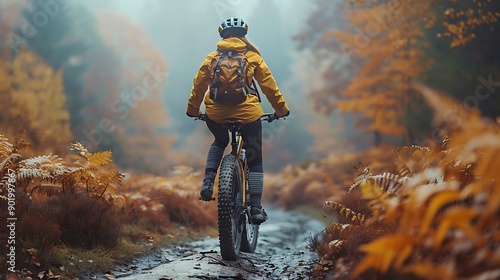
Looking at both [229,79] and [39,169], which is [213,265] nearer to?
[229,79]

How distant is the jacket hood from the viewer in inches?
225

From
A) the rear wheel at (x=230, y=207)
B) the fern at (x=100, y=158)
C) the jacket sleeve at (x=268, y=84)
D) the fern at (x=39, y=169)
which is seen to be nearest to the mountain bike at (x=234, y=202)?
the rear wheel at (x=230, y=207)

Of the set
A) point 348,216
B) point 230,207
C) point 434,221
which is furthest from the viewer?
point 348,216

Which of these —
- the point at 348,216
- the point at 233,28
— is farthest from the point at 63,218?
the point at 348,216

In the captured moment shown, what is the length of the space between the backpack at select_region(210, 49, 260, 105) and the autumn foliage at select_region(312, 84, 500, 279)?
5.30ft

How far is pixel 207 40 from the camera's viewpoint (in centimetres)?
5538

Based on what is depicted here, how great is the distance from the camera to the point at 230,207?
17.5ft

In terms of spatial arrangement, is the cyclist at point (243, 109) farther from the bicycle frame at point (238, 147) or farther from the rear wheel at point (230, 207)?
the rear wheel at point (230, 207)

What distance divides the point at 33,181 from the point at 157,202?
8.73 ft

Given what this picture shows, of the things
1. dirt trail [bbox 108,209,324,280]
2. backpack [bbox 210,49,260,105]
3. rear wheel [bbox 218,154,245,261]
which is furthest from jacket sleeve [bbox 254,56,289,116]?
dirt trail [bbox 108,209,324,280]

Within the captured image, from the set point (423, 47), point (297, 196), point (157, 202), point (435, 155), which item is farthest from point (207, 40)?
point (435, 155)

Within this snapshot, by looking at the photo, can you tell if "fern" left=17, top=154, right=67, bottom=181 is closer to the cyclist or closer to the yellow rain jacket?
the cyclist

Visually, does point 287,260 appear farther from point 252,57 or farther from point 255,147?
point 252,57

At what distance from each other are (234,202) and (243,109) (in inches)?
41.4
